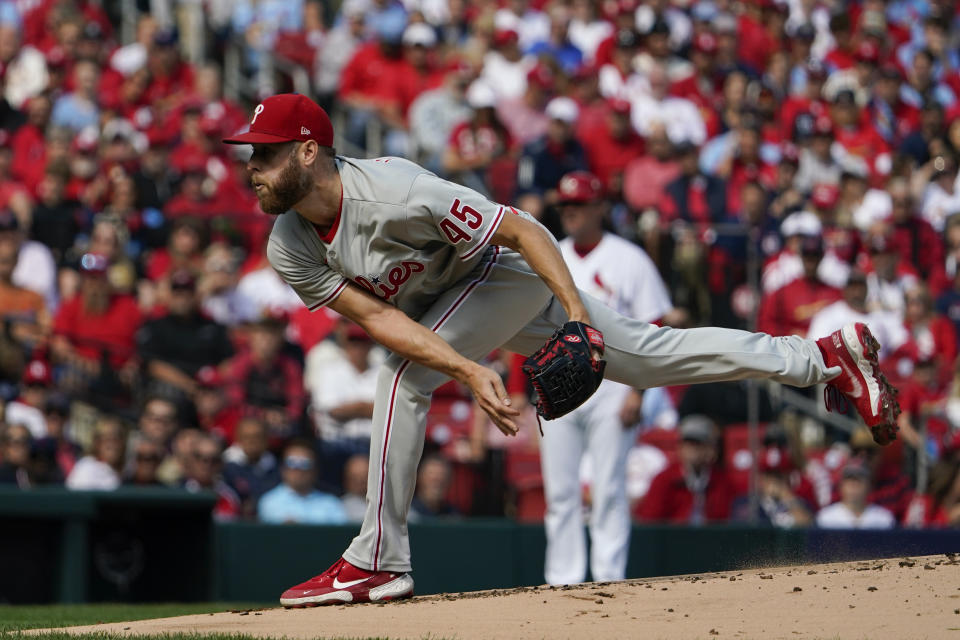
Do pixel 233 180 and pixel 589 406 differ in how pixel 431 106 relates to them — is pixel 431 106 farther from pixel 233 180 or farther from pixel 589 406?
pixel 589 406

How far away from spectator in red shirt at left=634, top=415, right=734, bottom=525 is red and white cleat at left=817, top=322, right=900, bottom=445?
3.77m

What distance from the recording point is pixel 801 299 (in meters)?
10.8

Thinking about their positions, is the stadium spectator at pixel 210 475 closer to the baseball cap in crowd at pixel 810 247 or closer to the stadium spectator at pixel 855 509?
the stadium spectator at pixel 855 509

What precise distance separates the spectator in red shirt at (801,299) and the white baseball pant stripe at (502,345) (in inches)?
173

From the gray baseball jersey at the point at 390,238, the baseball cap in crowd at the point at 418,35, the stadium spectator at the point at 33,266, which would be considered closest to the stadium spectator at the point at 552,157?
the baseball cap in crowd at the point at 418,35

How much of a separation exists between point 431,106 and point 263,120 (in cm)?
866

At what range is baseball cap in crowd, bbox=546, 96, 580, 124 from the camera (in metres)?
13.3

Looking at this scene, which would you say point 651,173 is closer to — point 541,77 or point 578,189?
point 541,77

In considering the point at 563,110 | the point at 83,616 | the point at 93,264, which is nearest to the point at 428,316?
the point at 83,616

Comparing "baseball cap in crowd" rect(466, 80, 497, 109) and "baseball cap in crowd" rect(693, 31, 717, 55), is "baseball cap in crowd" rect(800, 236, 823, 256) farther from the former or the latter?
"baseball cap in crowd" rect(693, 31, 717, 55)

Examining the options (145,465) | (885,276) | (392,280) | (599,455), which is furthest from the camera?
(885,276)

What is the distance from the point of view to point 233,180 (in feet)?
42.5

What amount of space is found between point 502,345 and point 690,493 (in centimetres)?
424

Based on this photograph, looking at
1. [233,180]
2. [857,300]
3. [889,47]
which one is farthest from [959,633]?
[889,47]
